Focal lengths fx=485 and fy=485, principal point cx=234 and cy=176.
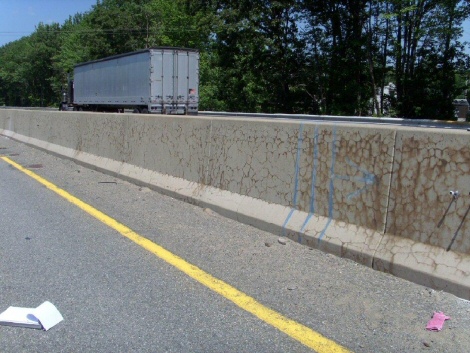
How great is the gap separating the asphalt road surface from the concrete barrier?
206 mm

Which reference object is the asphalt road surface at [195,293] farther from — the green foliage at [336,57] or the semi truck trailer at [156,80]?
the green foliage at [336,57]

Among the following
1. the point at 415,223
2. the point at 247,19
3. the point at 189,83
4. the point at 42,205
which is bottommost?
the point at 42,205

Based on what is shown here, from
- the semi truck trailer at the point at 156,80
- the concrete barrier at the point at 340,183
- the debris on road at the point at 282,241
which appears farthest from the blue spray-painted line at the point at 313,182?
the semi truck trailer at the point at 156,80

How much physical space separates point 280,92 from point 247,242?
30093 mm

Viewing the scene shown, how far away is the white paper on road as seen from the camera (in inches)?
143

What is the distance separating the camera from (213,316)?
377 cm

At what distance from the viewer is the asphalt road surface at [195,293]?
3.40 meters

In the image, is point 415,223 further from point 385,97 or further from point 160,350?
point 385,97

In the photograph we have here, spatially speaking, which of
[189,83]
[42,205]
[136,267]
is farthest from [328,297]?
[189,83]

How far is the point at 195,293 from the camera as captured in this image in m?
4.20

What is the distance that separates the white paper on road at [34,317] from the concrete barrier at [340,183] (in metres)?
2.70

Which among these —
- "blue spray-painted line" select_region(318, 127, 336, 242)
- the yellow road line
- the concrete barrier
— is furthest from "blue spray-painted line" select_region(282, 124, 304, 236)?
the yellow road line

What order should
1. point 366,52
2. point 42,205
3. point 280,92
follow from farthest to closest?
point 280,92 < point 366,52 < point 42,205

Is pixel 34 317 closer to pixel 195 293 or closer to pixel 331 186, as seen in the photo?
pixel 195 293
